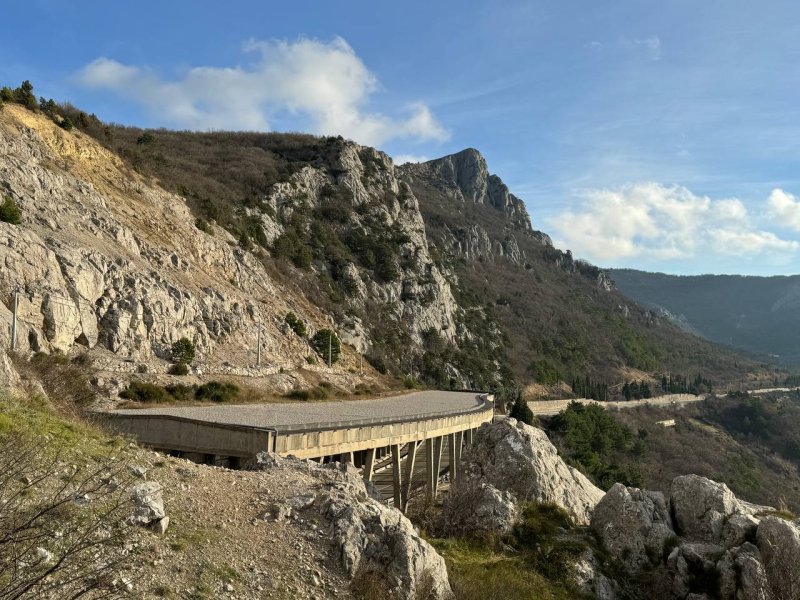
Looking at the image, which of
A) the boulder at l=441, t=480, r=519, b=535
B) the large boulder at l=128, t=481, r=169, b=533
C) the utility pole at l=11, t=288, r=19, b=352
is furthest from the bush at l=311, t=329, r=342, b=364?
the large boulder at l=128, t=481, r=169, b=533

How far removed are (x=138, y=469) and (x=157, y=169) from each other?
5169cm

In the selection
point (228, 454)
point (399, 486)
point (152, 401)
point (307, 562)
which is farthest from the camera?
point (152, 401)

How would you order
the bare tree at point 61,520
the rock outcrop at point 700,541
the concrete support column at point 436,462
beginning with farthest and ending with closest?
1. the concrete support column at point 436,462
2. the rock outcrop at point 700,541
3. the bare tree at point 61,520

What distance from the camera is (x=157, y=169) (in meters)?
55.2

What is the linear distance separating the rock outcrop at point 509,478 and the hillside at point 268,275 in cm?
1797

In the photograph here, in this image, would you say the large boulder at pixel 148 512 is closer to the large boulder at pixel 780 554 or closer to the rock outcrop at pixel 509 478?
the rock outcrop at pixel 509 478

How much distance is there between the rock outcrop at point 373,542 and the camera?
838 cm

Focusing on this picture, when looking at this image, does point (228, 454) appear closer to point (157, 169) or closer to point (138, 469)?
point (138, 469)

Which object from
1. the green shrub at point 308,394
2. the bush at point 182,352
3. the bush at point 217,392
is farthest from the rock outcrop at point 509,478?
the green shrub at point 308,394

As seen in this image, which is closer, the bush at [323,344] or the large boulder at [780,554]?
the large boulder at [780,554]

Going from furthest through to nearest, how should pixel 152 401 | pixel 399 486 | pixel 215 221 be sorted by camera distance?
pixel 215 221
pixel 152 401
pixel 399 486

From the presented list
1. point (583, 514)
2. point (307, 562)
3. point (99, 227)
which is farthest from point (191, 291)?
point (307, 562)

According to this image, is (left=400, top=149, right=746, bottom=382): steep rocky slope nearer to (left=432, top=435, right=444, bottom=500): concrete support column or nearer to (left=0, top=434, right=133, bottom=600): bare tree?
(left=432, top=435, right=444, bottom=500): concrete support column

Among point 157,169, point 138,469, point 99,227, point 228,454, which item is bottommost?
point 228,454
